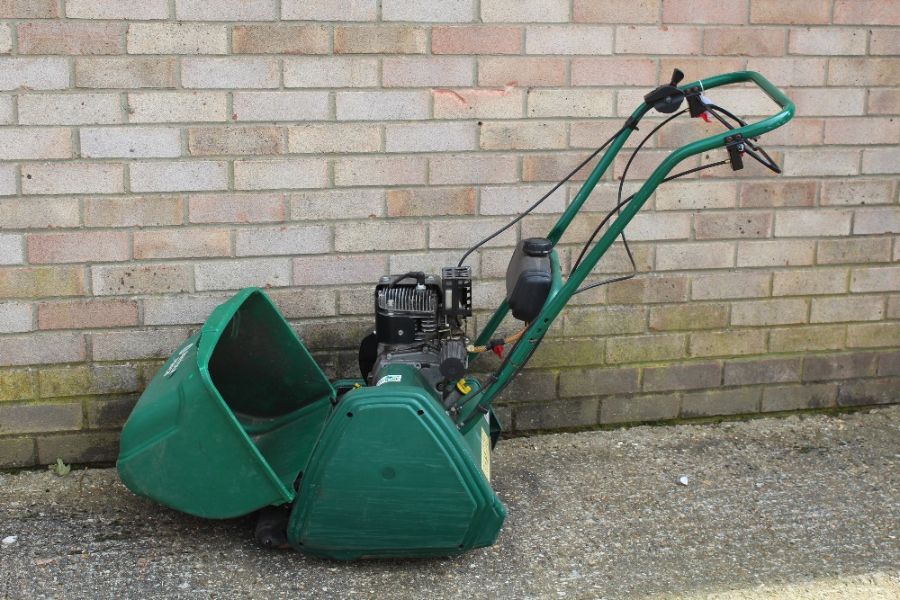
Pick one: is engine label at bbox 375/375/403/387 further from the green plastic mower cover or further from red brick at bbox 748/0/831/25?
red brick at bbox 748/0/831/25

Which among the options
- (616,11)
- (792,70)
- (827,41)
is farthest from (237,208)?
(827,41)

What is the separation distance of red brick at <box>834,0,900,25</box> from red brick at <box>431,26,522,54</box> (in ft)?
4.67

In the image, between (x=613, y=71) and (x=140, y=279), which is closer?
(x=140, y=279)

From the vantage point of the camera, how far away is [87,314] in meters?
4.09

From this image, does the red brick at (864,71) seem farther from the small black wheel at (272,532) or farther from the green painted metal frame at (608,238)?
the small black wheel at (272,532)

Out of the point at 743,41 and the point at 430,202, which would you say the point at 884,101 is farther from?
the point at 430,202

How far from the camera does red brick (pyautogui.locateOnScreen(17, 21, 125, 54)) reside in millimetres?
3822

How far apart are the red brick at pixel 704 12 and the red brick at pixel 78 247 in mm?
2375

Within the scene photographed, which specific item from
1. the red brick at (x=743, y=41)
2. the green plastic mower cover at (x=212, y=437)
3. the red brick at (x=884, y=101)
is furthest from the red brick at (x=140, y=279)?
the red brick at (x=884, y=101)

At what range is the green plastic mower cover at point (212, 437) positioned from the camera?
10.7ft

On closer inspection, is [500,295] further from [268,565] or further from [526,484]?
[268,565]

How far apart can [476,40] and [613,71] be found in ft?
1.95

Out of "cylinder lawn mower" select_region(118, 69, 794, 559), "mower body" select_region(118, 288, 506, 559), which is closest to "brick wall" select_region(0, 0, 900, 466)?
"cylinder lawn mower" select_region(118, 69, 794, 559)

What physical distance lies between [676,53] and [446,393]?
1786 millimetres
